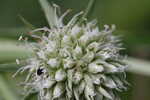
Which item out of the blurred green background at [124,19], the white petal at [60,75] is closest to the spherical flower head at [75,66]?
the white petal at [60,75]

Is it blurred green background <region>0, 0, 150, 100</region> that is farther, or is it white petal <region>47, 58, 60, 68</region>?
blurred green background <region>0, 0, 150, 100</region>

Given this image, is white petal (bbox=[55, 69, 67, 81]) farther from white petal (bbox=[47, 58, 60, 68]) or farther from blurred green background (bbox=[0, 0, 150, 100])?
blurred green background (bbox=[0, 0, 150, 100])

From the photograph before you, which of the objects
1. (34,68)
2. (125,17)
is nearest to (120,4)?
(125,17)

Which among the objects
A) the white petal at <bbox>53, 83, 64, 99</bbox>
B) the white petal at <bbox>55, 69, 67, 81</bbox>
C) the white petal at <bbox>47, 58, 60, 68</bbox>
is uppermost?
the white petal at <bbox>47, 58, 60, 68</bbox>

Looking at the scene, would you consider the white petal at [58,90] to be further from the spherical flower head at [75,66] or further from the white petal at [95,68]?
the white petal at [95,68]

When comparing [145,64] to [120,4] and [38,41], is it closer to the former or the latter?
[120,4]

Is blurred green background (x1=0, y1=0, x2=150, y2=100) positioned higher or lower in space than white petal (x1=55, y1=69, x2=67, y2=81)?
higher

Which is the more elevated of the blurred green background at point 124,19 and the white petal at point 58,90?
the blurred green background at point 124,19

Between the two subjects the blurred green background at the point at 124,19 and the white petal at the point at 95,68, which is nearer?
the white petal at the point at 95,68

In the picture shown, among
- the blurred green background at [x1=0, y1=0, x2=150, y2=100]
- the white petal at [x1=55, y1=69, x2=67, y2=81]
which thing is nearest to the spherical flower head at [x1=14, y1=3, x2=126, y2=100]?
the white petal at [x1=55, y1=69, x2=67, y2=81]

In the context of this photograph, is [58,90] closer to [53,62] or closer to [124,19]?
[53,62]
